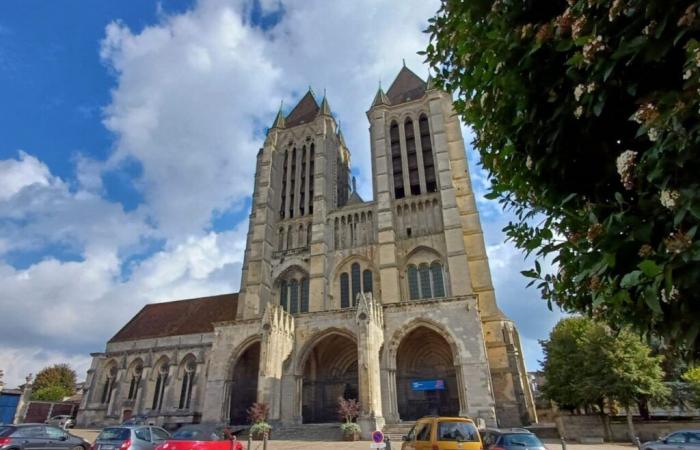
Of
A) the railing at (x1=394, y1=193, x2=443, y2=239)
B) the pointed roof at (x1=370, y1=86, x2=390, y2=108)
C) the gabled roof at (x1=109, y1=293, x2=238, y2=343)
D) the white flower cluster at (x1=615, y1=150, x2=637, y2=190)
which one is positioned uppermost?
the pointed roof at (x1=370, y1=86, x2=390, y2=108)

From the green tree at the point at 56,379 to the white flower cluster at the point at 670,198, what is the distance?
5866 centimetres

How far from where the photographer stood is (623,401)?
19.0 meters

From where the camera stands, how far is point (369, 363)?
66.4ft

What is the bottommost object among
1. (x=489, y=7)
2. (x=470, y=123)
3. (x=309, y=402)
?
(x=309, y=402)

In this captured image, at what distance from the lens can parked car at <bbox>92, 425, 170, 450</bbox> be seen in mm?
10508

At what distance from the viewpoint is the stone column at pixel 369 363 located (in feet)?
62.8

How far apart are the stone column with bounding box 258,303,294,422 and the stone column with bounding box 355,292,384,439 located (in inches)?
180

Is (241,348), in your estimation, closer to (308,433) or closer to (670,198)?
(308,433)

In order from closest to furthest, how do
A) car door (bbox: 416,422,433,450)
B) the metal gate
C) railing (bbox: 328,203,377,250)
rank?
1. car door (bbox: 416,422,433,450)
2. railing (bbox: 328,203,377,250)
3. the metal gate

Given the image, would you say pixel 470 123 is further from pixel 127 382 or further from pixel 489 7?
pixel 127 382

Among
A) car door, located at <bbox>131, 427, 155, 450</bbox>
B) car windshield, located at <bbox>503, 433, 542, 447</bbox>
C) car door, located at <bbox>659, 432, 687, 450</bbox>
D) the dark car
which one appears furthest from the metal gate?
car door, located at <bbox>659, 432, 687, 450</bbox>

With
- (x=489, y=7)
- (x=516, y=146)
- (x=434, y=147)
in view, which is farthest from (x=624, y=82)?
(x=434, y=147)

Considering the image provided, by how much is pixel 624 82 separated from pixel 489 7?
1.59 meters

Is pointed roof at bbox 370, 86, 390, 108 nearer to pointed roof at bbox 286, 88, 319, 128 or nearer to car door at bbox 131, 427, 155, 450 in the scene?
pointed roof at bbox 286, 88, 319, 128
